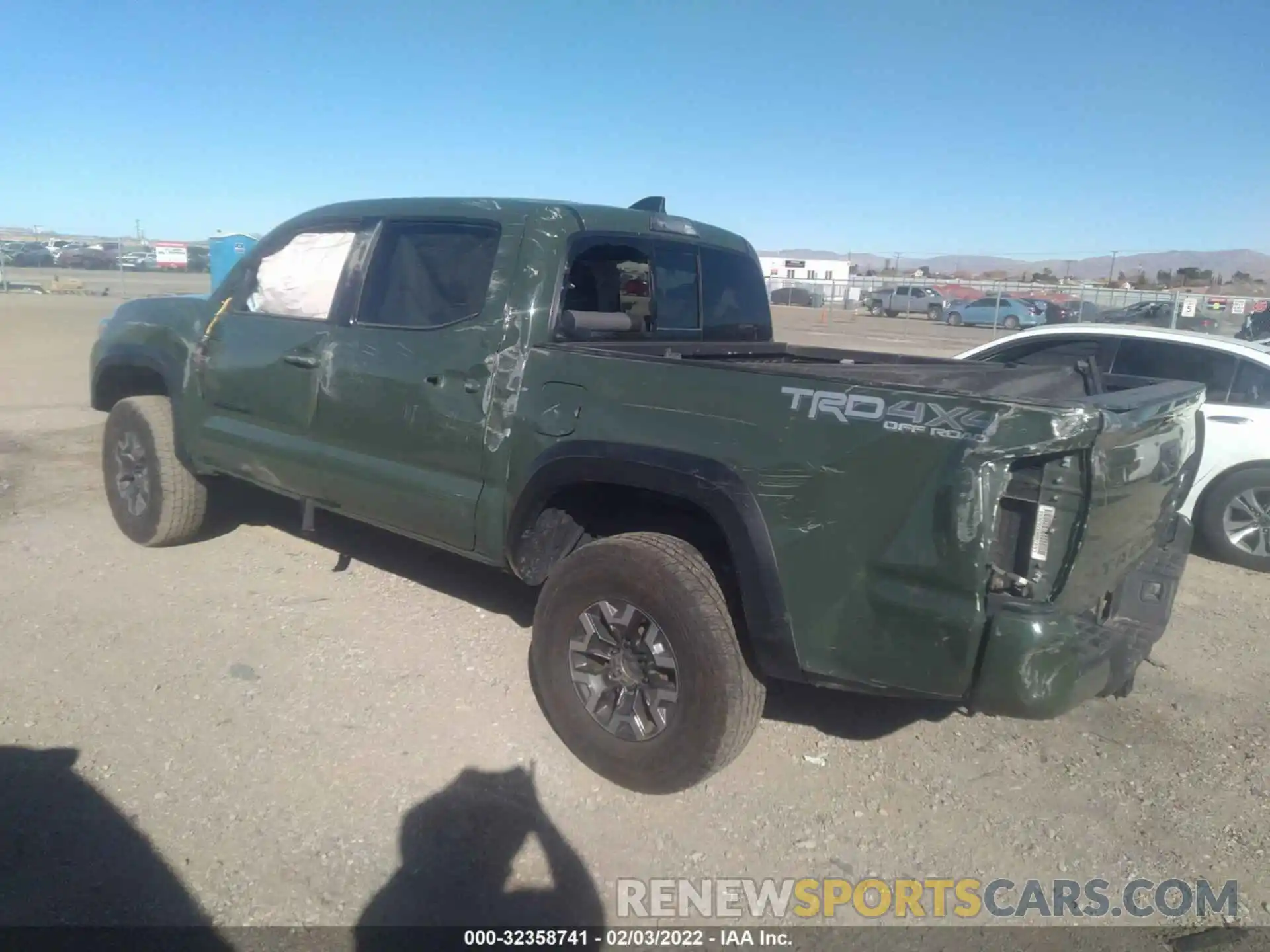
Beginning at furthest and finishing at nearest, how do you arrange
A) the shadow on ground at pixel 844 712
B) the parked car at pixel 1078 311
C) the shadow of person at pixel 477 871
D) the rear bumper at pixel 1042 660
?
the parked car at pixel 1078 311
the shadow on ground at pixel 844 712
the shadow of person at pixel 477 871
the rear bumper at pixel 1042 660

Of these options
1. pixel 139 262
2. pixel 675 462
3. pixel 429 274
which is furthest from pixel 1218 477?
pixel 139 262

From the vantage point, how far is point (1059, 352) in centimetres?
681

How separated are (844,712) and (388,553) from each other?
295cm

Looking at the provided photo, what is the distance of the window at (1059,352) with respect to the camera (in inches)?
263

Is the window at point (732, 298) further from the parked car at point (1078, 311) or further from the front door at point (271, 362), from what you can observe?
the parked car at point (1078, 311)

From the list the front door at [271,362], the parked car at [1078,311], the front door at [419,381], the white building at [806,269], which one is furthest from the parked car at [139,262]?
the front door at [419,381]

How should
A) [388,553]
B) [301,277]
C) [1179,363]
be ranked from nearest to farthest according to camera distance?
[301,277] → [388,553] → [1179,363]

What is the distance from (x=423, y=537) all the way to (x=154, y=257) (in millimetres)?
48288

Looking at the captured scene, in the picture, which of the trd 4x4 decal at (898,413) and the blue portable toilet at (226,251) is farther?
the blue portable toilet at (226,251)

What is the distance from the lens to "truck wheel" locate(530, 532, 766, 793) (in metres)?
3.07

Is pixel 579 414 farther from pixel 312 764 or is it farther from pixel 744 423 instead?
pixel 312 764

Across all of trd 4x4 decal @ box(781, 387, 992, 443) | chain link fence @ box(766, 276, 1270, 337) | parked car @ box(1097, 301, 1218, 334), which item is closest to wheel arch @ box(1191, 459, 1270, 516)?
trd 4x4 decal @ box(781, 387, 992, 443)

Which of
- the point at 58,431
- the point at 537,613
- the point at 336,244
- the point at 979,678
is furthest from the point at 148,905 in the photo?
the point at 58,431

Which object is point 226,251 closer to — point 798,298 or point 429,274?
point 429,274
